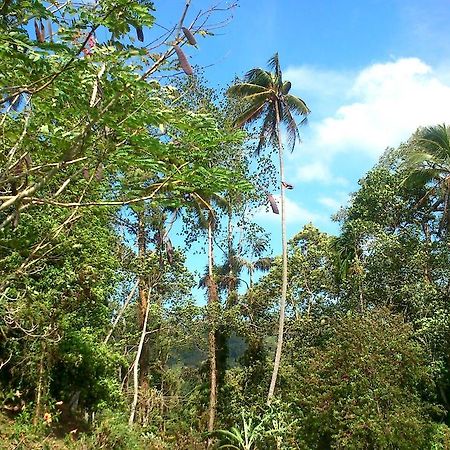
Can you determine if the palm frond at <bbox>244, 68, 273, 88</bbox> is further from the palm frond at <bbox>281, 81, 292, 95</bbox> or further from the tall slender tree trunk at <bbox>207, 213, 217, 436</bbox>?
the tall slender tree trunk at <bbox>207, 213, 217, 436</bbox>

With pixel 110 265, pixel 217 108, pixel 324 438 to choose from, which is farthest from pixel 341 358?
pixel 217 108

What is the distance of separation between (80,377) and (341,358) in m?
6.73

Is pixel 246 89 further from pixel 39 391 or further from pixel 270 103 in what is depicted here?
pixel 39 391

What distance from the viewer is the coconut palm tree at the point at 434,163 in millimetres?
16391

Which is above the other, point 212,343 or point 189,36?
point 189,36

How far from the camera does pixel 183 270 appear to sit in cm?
1891

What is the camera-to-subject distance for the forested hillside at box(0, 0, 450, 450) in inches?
156

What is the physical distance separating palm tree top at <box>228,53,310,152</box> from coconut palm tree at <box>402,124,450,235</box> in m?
3.96

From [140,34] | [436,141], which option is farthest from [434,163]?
[140,34]

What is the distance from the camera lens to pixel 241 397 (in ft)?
60.1

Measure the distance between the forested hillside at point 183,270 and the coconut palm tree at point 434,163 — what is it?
0.22 ft

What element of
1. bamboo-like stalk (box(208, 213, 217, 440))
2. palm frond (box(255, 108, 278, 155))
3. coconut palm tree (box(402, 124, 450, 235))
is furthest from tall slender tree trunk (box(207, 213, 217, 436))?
coconut palm tree (box(402, 124, 450, 235))

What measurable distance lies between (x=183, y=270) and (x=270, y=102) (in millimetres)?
6721

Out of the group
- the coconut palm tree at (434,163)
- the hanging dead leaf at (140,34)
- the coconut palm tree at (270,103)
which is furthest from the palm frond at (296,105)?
the hanging dead leaf at (140,34)
